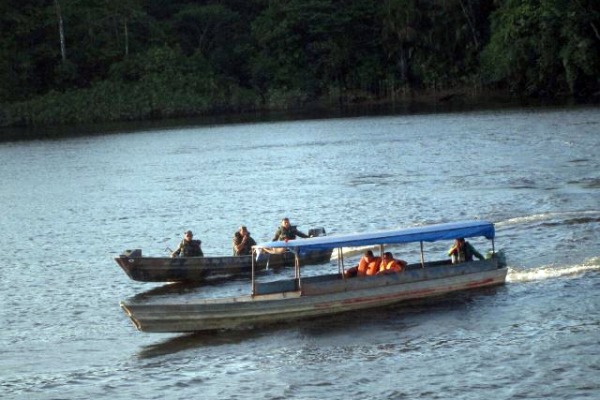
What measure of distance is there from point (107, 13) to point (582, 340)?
86357 millimetres

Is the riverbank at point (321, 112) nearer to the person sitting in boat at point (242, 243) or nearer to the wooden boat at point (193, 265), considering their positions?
the person sitting in boat at point (242, 243)

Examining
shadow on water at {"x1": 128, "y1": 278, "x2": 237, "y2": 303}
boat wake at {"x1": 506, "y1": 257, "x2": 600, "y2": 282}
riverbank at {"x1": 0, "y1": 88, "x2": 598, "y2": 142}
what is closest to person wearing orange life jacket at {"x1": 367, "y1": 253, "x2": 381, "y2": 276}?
boat wake at {"x1": 506, "y1": 257, "x2": 600, "y2": 282}

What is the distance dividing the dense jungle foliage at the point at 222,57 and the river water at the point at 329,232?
18927 millimetres

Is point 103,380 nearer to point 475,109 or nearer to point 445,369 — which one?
point 445,369

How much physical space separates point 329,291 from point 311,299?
57 centimetres

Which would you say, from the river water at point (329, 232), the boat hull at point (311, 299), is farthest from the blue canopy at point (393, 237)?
the river water at point (329, 232)

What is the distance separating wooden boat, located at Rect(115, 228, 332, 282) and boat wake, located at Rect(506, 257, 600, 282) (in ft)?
20.5

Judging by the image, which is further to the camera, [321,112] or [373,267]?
[321,112]

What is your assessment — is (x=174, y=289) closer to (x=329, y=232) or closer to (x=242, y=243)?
(x=242, y=243)

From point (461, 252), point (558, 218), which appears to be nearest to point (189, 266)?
point (461, 252)

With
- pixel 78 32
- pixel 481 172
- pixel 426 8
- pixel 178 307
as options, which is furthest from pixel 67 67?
pixel 178 307

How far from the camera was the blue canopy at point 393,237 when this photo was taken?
28.7 m

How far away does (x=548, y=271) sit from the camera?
31.8 m

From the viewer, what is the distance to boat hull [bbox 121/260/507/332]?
1051 inches
